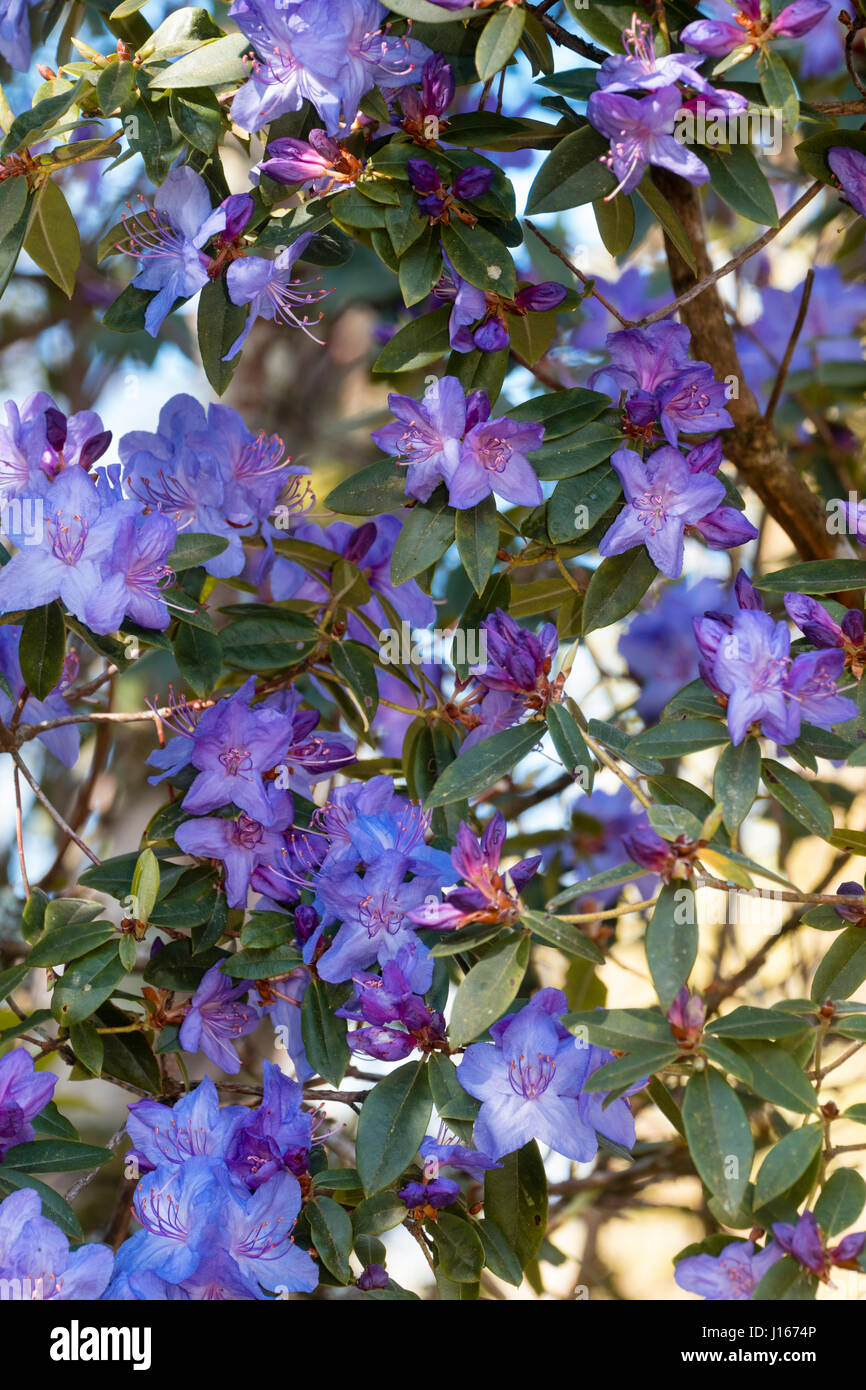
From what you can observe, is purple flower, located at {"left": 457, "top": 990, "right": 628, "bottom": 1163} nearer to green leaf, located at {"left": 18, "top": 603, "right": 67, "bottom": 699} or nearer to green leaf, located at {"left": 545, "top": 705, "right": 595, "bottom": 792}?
green leaf, located at {"left": 545, "top": 705, "right": 595, "bottom": 792}

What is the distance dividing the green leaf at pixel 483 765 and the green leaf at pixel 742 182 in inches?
20.7

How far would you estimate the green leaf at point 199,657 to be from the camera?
1402 mm

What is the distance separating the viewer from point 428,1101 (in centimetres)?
122

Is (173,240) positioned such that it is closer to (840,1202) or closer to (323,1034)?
(323,1034)

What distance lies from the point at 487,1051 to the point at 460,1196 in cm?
19

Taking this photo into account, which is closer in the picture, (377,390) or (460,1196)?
→ (460,1196)

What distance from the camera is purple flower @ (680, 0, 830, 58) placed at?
3.73 feet

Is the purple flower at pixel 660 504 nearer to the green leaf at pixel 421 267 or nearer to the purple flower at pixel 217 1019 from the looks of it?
the green leaf at pixel 421 267

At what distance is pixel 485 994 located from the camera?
1122 millimetres

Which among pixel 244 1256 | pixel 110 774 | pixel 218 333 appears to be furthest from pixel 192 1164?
pixel 110 774

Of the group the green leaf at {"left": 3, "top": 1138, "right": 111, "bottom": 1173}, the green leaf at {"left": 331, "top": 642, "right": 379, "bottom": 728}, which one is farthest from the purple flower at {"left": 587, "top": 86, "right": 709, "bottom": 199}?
the green leaf at {"left": 3, "top": 1138, "right": 111, "bottom": 1173}
